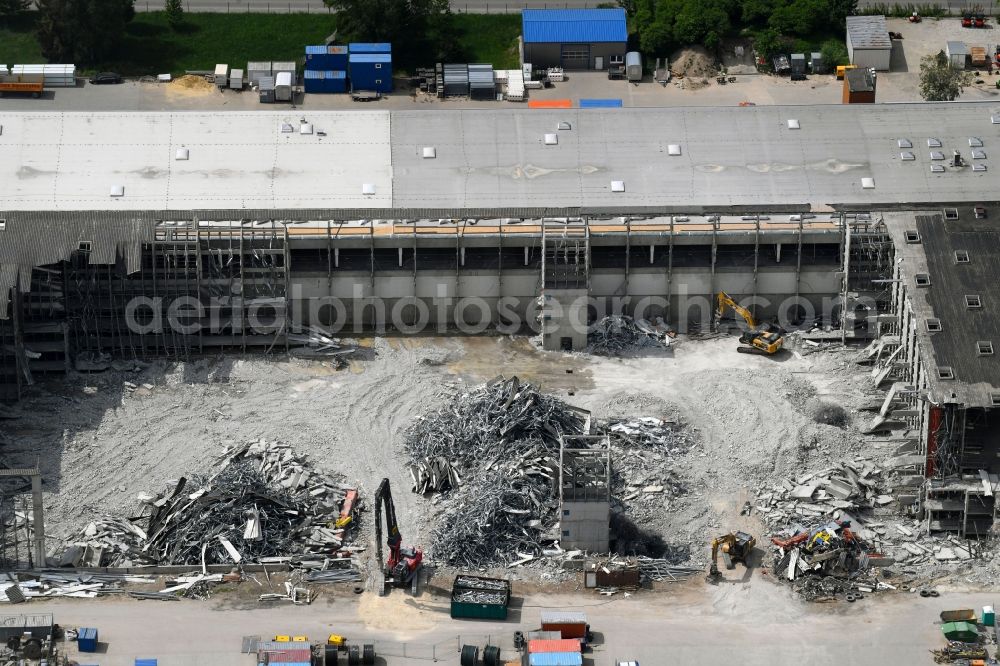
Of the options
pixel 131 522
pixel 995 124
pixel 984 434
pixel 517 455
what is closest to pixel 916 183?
pixel 995 124

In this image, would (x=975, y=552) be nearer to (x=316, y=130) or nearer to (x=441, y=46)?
(x=316, y=130)

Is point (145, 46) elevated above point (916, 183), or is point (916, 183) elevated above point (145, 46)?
point (145, 46)

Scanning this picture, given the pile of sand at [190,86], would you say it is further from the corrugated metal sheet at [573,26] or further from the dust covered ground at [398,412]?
the dust covered ground at [398,412]

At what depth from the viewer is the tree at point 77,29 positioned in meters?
171

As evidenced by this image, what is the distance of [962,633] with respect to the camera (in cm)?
11006

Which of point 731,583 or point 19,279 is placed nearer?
point 731,583

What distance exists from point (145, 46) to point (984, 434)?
8139cm

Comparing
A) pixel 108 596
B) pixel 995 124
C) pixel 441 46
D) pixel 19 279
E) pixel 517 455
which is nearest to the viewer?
pixel 108 596

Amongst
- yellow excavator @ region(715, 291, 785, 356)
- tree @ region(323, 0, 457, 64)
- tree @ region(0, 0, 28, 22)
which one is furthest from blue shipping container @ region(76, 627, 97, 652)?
tree @ region(0, 0, 28, 22)

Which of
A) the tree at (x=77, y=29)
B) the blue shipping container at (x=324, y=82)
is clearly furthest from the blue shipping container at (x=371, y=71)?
the tree at (x=77, y=29)

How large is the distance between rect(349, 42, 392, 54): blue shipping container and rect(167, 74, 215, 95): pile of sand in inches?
422

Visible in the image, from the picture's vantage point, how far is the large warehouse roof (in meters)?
142

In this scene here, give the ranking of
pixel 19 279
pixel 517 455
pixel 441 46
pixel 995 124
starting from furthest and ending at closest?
pixel 441 46 → pixel 995 124 → pixel 19 279 → pixel 517 455

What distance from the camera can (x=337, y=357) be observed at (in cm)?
13425
